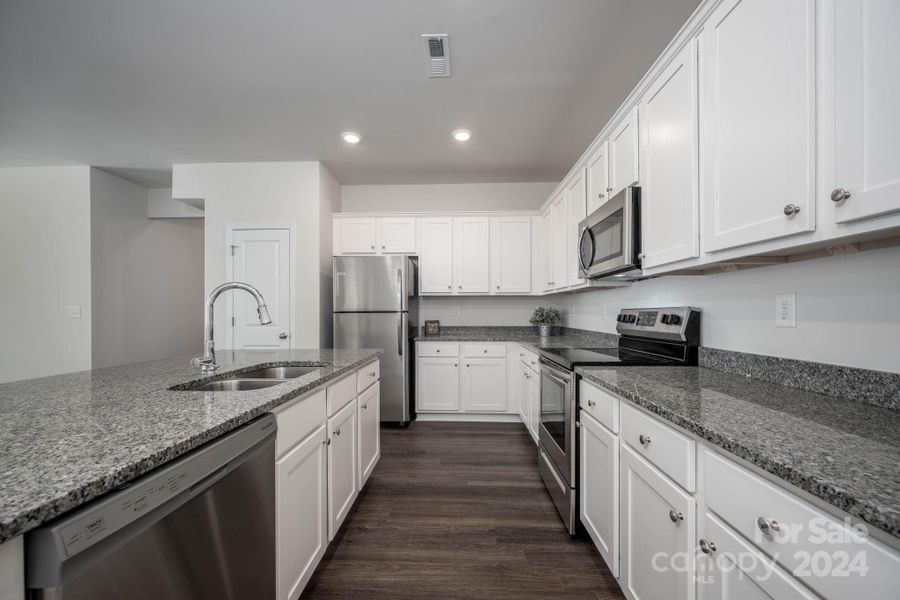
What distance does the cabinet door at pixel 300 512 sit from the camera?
3.99 feet

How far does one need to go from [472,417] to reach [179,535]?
3.26 metres

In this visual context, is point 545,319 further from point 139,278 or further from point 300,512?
point 139,278

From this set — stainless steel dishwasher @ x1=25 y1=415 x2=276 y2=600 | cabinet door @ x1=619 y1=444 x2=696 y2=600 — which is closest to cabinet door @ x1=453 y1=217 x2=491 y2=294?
cabinet door @ x1=619 y1=444 x2=696 y2=600

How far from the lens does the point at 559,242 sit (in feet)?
10.6

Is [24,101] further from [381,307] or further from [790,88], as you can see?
[790,88]

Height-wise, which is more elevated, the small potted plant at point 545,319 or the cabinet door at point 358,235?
the cabinet door at point 358,235

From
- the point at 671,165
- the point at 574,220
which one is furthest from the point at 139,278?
the point at 671,165

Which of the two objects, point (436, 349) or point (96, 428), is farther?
point (436, 349)

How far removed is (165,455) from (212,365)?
106 cm

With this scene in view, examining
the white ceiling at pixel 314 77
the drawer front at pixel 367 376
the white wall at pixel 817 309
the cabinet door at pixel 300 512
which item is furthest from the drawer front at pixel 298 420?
the white ceiling at pixel 314 77

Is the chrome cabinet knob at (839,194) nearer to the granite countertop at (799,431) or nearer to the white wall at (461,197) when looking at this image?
the granite countertop at (799,431)

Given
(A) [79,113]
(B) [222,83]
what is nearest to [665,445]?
(B) [222,83]

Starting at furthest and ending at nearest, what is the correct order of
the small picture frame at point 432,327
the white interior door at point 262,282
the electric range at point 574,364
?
1. the small picture frame at point 432,327
2. the white interior door at point 262,282
3. the electric range at point 574,364

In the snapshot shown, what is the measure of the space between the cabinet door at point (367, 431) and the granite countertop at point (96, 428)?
2.36ft
